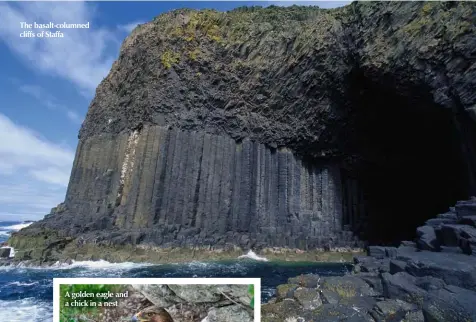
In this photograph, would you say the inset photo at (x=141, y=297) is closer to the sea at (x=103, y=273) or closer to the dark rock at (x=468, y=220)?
the sea at (x=103, y=273)

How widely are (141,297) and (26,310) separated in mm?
7518

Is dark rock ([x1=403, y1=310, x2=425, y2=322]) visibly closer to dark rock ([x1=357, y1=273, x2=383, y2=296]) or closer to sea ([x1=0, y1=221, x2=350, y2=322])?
dark rock ([x1=357, y1=273, x2=383, y2=296])

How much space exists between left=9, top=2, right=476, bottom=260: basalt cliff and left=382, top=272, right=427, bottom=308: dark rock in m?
16.2

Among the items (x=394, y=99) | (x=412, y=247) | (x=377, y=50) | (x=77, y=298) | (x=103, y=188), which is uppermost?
(x=377, y=50)

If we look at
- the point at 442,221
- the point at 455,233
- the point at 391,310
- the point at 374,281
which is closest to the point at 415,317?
the point at 391,310

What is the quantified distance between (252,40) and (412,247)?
20527mm

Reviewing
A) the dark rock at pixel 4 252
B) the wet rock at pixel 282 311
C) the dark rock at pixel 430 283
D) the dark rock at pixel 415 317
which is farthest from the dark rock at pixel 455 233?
the dark rock at pixel 4 252

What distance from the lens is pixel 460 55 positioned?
17297 mm

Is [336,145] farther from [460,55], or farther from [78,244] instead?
[78,244]

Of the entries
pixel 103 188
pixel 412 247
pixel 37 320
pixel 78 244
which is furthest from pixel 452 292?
pixel 103 188

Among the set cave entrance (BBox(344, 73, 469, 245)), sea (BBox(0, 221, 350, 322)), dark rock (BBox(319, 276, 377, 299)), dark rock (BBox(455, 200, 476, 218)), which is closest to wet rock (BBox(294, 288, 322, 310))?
dark rock (BBox(319, 276, 377, 299))

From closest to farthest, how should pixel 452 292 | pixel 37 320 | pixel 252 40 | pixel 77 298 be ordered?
pixel 77 298
pixel 452 292
pixel 37 320
pixel 252 40

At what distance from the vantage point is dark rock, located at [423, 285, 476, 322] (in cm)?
475

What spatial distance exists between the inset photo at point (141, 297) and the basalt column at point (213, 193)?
1933 centimetres
